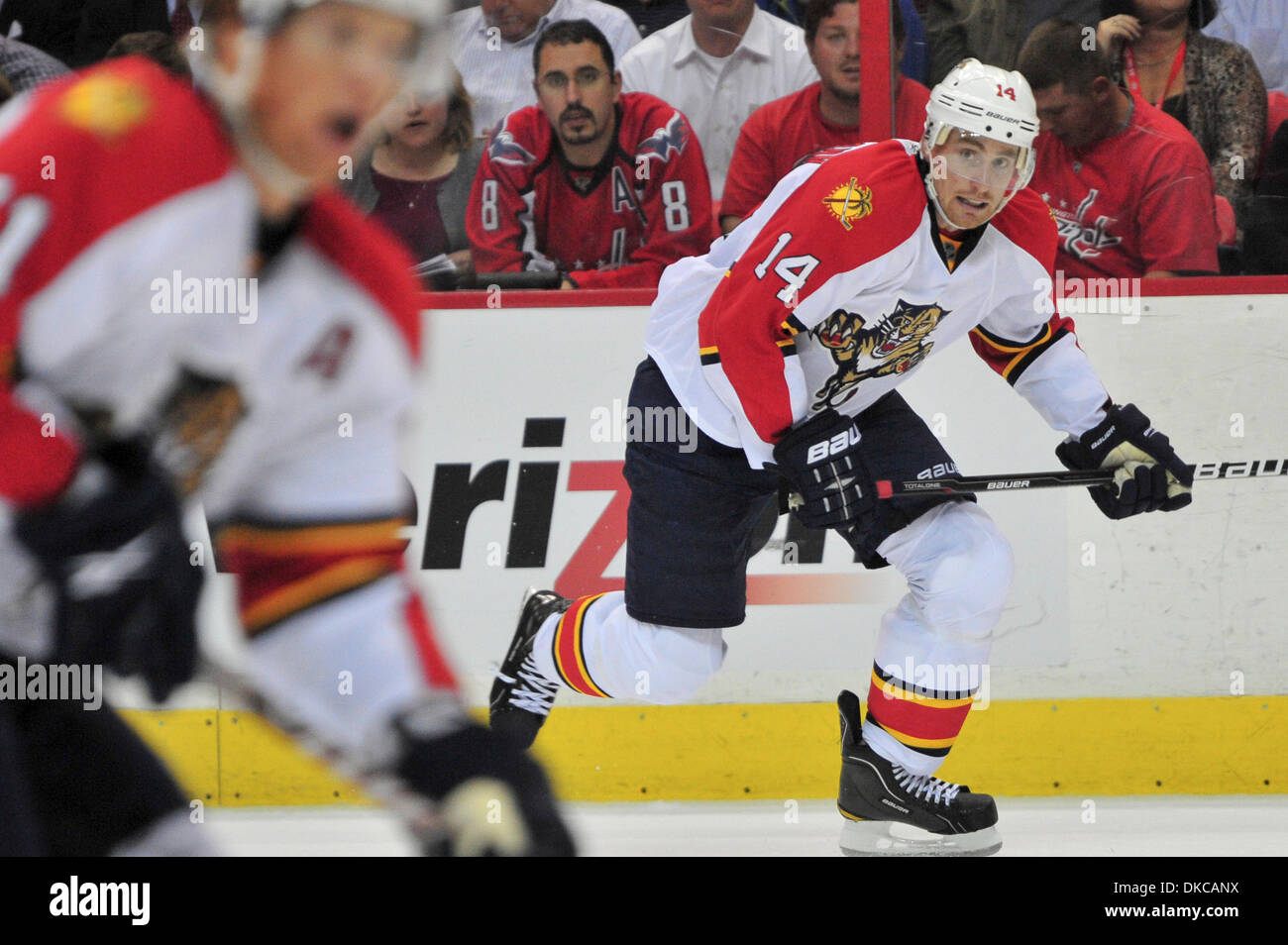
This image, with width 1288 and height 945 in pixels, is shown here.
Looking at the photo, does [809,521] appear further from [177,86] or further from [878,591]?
[177,86]

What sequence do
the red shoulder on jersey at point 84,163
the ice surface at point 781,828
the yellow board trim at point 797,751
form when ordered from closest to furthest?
the red shoulder on jersey at point 84,163
the ice surface at point 781,828
the yellow board trim at point 797,751

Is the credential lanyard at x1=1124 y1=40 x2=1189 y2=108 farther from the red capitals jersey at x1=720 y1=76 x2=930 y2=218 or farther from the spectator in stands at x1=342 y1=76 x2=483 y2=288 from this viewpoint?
the spectator in stands at x1=342 y1=76 x2=483 y2=288

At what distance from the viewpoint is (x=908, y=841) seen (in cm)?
283

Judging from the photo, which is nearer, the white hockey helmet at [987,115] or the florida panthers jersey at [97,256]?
the florida panthers jersey at [97,256]

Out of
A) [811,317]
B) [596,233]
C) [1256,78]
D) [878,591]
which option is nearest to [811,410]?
[811,317]

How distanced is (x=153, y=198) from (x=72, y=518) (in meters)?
0.22

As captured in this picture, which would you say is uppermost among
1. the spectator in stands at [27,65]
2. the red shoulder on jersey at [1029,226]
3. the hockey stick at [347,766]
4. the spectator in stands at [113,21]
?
the spectator in stands at [113,21]

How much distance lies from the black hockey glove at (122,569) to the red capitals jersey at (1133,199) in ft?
8.49

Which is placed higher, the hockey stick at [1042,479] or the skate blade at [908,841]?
the hockey stick at [1042,479]

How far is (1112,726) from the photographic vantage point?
10.6ft

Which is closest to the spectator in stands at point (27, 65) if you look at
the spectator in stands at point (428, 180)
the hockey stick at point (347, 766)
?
the spectator in stands at point (428, 180)

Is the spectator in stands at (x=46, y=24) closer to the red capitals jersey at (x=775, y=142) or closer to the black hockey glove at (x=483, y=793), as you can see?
the red capitals jersey at (x=775, y=142)

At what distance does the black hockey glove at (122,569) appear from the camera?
1.03 metres
